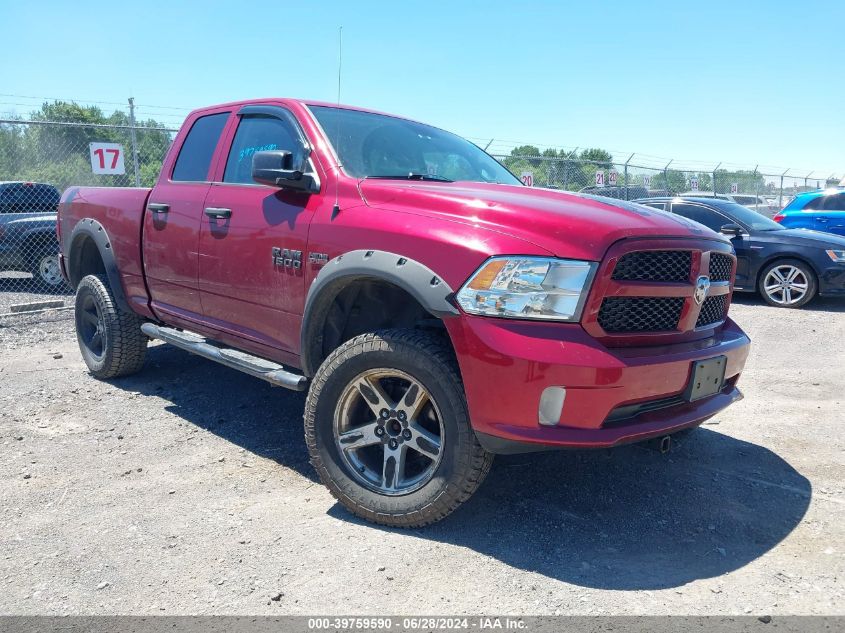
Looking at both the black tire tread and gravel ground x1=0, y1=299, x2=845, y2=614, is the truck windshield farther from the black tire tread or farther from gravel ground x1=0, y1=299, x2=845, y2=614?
the black tire tread

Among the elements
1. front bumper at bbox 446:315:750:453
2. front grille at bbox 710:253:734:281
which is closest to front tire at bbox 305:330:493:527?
front bumper at bbox 446:315:750:453

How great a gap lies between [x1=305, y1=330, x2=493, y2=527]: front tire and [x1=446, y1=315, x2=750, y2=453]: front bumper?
0.51ft

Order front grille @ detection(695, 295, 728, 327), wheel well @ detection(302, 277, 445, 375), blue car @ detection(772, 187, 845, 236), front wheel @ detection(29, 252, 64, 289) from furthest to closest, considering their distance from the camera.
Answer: blue car @ detection(772, 187, 845, 236) → front wheel @ detection(29, 252, 64, 289) → wheel well @ detection(302, 277, 445, 375) → front grille @ detection(695, 295, 728, 327)

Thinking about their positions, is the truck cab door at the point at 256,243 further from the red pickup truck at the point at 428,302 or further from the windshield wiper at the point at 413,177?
the windshield wiper at the point at 413,177

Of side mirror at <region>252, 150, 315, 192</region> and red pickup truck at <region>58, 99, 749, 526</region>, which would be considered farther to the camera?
side mirror at <region>252, 150, 315, 192</region>

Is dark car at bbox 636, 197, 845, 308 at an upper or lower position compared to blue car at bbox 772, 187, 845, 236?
lower

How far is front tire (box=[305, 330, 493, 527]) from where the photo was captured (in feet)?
9.71

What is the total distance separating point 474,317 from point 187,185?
2.69m

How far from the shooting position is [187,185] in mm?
4617

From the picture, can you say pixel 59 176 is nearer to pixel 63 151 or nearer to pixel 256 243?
pixel 63 151

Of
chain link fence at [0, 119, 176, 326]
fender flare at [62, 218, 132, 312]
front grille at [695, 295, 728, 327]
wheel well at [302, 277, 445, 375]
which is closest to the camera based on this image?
front grille at [695, 295, 728, 327]

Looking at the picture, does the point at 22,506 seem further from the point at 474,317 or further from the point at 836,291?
the point at 836,291

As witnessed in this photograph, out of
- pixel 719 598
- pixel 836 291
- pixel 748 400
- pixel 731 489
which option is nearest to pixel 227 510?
pixel 719 598

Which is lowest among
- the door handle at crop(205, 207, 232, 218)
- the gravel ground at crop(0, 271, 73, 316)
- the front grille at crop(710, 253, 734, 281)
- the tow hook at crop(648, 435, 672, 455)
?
the gravel ground at crop(0, 271, 73, 316)
